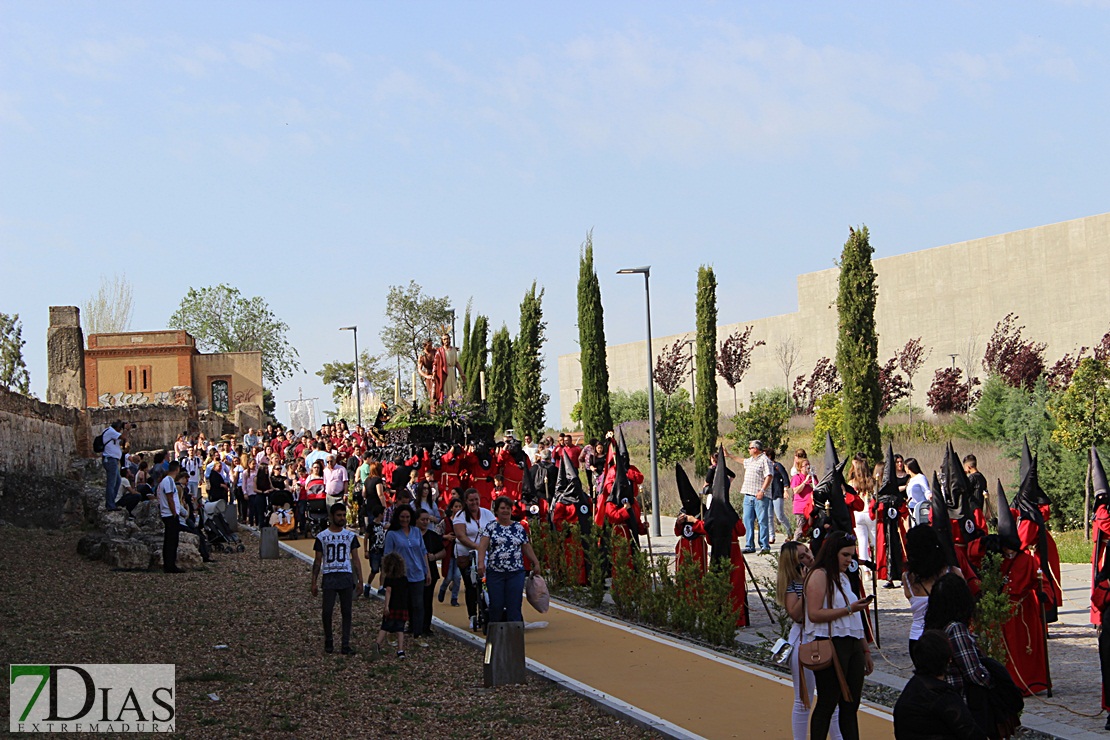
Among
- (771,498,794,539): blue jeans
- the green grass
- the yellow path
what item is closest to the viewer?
the yellow path

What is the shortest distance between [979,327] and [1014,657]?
40285 mm

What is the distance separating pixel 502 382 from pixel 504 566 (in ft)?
131

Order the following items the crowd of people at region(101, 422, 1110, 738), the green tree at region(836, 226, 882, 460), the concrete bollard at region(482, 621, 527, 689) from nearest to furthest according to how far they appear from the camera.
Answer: the crowd of people at region(101, 422, 1110, 738), the concrete bollard at region(482, 621, 527, 689), the green tree at region(836, 226, 882, 460)

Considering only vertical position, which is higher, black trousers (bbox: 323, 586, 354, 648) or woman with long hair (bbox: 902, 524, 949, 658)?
woman with long hair (bbox: 902, 524, 949, 658)

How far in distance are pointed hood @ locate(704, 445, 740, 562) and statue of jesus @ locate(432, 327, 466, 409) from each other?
39.8 feet

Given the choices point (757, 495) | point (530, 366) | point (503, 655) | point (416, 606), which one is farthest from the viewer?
point (530, 366)

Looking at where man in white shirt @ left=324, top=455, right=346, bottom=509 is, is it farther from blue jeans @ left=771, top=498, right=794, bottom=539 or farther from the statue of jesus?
blue jeans @ left=771, top=498, right=794, bottom=539

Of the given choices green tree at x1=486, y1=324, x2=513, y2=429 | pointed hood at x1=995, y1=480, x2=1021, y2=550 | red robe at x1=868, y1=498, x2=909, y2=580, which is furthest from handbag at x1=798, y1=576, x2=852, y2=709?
green tree at x1=486, y1=324, x2=513, y2=429

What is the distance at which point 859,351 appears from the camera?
28.0 meters

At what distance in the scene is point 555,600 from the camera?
15.5 m

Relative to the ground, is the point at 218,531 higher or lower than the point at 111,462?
lower

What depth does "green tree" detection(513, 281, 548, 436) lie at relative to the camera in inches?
1800

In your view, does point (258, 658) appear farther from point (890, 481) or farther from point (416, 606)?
point (890, 481)

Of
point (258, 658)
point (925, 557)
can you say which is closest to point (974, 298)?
point (258, 658)
